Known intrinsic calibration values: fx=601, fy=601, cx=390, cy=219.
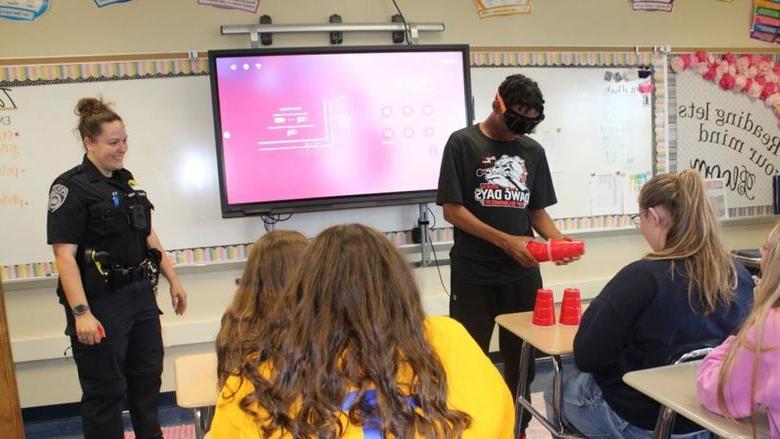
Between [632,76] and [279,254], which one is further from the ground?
[632,76]

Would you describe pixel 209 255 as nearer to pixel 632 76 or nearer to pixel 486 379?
pixel 486 379

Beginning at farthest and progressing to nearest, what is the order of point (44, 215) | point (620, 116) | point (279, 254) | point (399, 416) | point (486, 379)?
point (620, 116), point (44, 215), point (279, 254), point (486, 379), point (399, 416)

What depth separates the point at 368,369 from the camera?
97 cm

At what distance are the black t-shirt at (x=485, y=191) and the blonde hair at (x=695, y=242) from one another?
2.51ft

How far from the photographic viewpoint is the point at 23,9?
2.88m

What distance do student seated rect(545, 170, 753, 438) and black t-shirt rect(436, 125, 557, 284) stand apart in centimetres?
71

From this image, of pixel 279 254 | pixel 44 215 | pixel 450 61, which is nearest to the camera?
pixel 279 254

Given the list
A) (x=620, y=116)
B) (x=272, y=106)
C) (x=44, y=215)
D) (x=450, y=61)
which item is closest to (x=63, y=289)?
(x=44, y=215)

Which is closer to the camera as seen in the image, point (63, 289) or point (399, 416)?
point (399, 416)

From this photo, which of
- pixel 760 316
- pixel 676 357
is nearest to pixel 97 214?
pixel 676 357

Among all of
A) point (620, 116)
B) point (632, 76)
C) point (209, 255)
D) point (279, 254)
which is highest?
point (632, 76)

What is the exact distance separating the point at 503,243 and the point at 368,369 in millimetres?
1408

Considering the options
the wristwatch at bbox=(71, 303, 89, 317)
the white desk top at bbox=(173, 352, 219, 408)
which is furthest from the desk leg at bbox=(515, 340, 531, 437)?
the wristwatch at bbox=(71, 303, 89, 317)

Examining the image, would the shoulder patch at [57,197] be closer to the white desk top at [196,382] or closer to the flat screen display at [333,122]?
the white desk top at [196,382]
